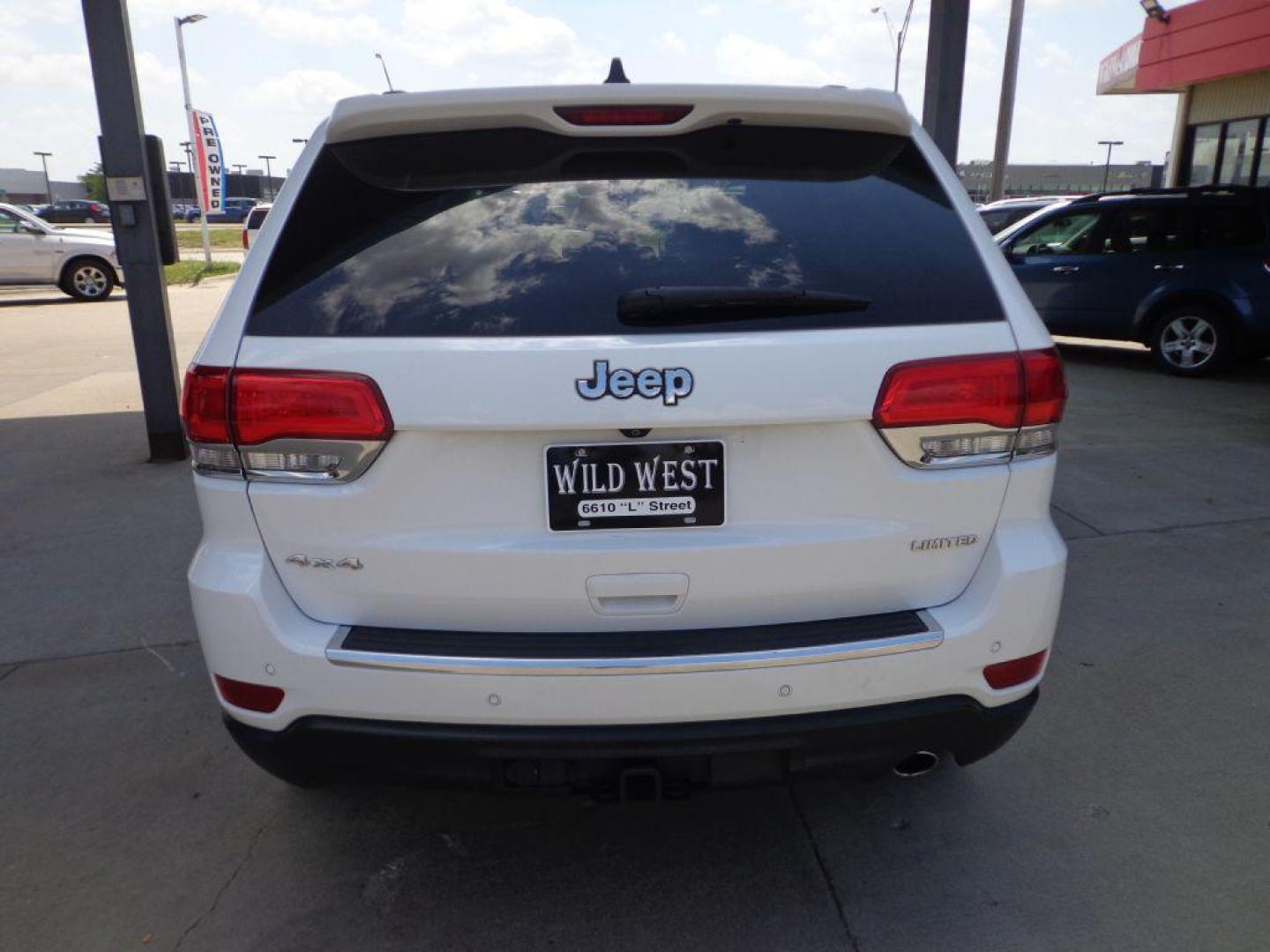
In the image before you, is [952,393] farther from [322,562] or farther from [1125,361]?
[1125,361]

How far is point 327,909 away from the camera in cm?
246

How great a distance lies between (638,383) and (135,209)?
5.72 m

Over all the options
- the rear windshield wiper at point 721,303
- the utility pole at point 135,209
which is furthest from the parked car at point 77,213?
the rear windshield wiper at point 721,303

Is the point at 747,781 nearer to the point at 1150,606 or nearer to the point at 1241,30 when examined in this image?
the point at 1150,606

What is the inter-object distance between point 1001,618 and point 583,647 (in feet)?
3.00

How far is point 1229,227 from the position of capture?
9570 mm

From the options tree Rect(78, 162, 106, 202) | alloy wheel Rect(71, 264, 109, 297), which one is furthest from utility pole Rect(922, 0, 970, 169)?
tree Rect(78, 162, 106, 202)

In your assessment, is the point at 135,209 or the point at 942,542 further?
the point at 135,209

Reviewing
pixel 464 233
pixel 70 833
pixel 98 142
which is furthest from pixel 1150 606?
pixel 98 142

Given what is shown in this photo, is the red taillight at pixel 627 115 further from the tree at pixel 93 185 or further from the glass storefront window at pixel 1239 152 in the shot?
the tree at pixel 93 185

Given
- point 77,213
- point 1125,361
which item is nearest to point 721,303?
point 1125,361

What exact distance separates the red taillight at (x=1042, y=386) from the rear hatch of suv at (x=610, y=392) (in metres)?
0.09

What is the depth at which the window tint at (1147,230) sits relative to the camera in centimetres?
986

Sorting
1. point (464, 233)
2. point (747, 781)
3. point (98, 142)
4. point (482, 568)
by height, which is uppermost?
point (98, 142)
